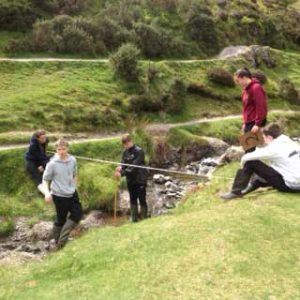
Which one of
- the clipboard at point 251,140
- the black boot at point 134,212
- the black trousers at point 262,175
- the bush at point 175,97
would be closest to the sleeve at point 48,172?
the black boot at point 134,212

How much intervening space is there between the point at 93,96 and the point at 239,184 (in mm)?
28156

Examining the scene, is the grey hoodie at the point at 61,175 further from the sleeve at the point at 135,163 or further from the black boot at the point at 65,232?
the sleeve at the point at 135,163

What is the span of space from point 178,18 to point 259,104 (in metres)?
54.6

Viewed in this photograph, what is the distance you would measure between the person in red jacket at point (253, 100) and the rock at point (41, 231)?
1191 centimetres

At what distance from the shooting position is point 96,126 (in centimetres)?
4022

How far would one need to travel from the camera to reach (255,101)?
17719 mm

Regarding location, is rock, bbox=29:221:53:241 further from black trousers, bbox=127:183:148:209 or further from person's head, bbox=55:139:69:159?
person's head, bbox=55:139:69:159

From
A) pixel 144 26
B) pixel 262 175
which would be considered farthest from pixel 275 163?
pixel 144 26

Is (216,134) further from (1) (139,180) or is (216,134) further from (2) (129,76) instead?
(1) (139,180)

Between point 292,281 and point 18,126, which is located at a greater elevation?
point 292,281

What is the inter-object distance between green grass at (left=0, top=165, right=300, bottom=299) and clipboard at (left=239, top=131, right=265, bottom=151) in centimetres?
184

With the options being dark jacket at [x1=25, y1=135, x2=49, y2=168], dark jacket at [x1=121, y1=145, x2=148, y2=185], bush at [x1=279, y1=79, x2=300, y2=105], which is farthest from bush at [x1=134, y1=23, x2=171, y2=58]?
dark jacket at [x1=121, y1=145, x2=148, y2=185]

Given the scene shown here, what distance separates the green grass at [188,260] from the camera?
37.0 ft

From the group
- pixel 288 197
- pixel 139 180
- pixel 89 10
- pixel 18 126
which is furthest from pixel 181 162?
pixel 89 10
